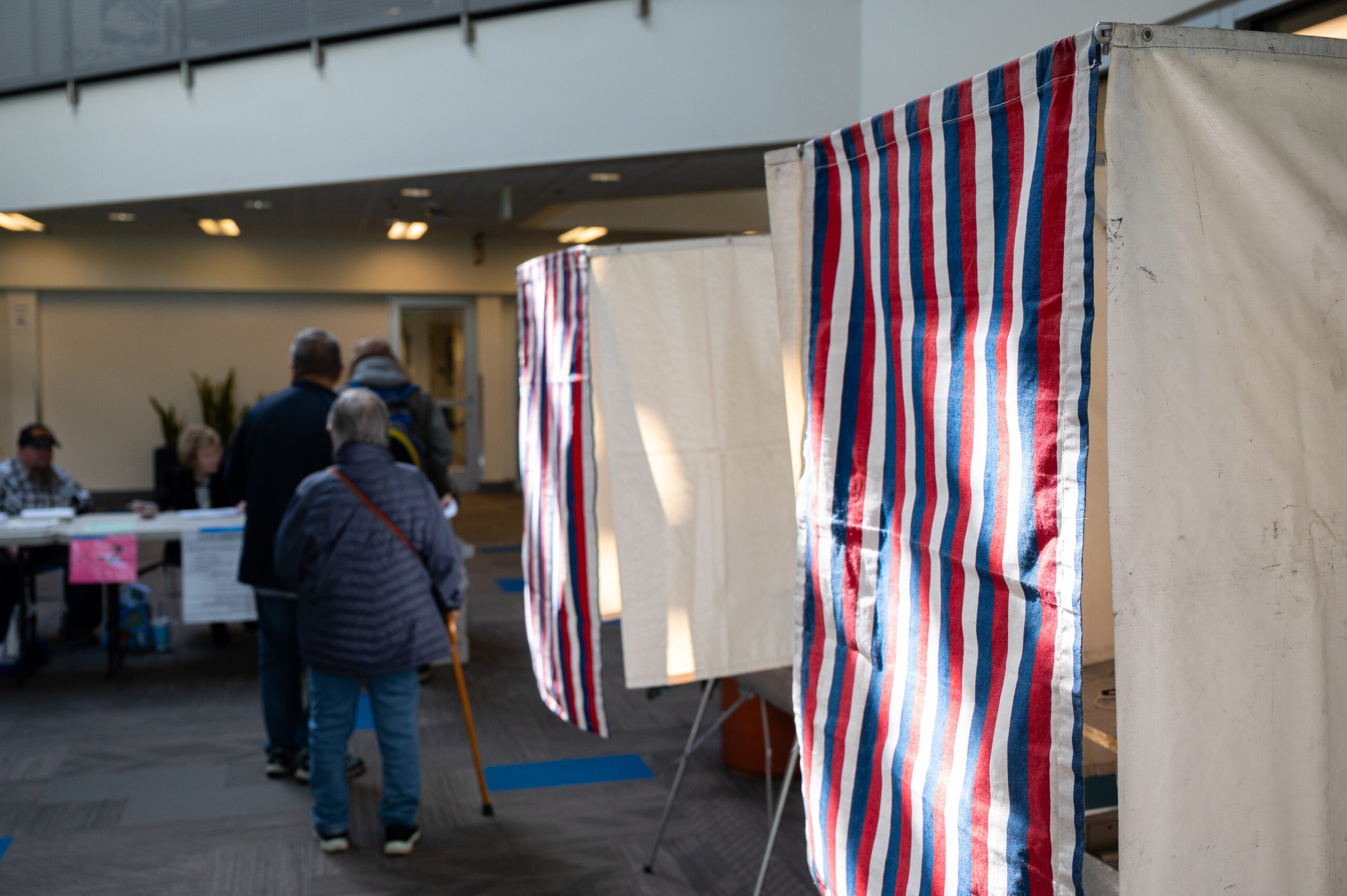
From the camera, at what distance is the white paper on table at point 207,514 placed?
198 inches

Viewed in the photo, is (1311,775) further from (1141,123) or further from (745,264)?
(745,264)

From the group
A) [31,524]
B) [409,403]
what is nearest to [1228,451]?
[409,403]

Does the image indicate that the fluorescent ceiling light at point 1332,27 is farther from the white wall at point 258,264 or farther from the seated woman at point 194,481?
the white wall at point 258,264

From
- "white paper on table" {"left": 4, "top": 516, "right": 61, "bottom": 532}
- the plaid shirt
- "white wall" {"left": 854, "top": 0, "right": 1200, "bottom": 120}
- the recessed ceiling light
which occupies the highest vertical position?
the recessed ceiling light

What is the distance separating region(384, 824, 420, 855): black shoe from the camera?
302 cm

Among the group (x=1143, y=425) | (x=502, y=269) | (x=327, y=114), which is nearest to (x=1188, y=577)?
(x=1143, y=425)

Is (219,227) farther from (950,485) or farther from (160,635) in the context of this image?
(950,485)

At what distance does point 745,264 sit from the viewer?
2584 millimetres

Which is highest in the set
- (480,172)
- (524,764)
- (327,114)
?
(327,114)

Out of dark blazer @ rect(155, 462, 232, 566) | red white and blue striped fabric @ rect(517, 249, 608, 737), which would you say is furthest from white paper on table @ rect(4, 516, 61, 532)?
red white and blue striped fabric @ rect(517, 249, 608, 737)

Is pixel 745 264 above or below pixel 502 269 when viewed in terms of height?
below

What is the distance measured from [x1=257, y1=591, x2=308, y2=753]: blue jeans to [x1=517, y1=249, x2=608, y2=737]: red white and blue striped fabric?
3.31 ft

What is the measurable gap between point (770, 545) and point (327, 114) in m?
5.17

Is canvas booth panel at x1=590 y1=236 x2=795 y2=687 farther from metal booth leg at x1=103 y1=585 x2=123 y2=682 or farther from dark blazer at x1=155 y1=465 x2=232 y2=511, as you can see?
dark blazer at x1=155 y1=465 x2=232 y2=511
